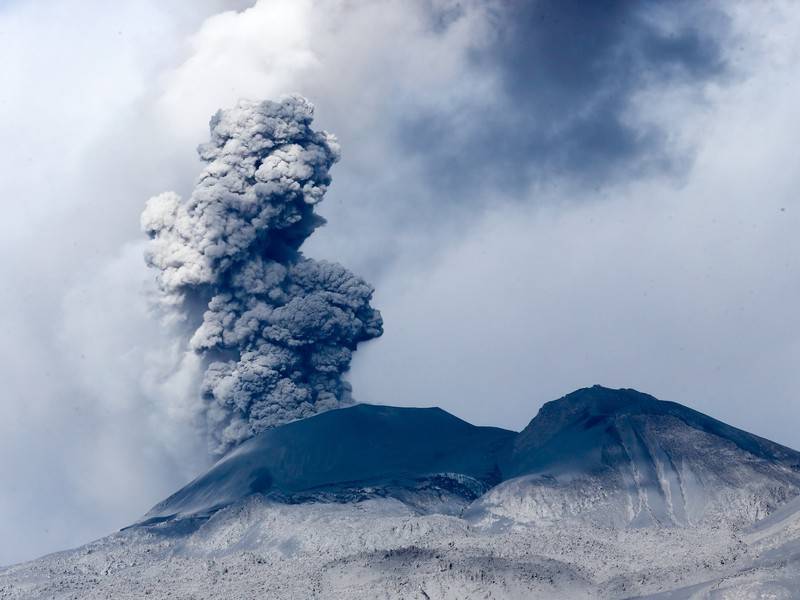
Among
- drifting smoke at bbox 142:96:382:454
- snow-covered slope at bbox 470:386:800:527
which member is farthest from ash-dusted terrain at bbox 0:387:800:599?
drifting smoke at bbox 142:96:382:454

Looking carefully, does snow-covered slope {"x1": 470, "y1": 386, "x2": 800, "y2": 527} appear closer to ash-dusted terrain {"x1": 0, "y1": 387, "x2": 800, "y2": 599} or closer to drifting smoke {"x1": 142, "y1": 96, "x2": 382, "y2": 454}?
ash-dusted terrain {"x1": 0, "y1": 387, "x2": 800, "y2": 599}

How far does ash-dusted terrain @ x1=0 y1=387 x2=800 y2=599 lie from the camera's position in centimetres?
7131

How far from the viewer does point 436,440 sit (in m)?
101

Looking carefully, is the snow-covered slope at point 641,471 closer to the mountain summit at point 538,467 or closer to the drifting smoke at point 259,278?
the mountain summit at point 538,467

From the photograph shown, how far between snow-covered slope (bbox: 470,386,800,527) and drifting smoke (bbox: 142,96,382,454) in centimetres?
1365

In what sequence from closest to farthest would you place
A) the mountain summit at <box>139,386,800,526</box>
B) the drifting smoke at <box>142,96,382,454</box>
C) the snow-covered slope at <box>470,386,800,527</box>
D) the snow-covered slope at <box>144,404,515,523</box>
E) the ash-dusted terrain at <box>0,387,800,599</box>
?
the ash-dusted terrain at <box>0,387,800,599</box> < the snow-covered slope at <box>470,386,800,527</box> < the mountain summit at <box>139,386,800,526</box> < the snow-covered slope at <box>144,404,515,523</box> < the drifting smoke at <box>142,96,382,454</box>

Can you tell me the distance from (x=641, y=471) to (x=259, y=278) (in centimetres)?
2602

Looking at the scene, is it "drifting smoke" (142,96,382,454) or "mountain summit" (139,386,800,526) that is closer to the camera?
"mountain summit" (139,386,800,526)

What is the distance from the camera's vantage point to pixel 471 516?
279ft

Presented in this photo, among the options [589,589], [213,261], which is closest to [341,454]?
[213,261]

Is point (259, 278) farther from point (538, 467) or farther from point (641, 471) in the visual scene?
point (641, 471)

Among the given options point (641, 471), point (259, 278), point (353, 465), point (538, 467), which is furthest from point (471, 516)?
point (259, 278)

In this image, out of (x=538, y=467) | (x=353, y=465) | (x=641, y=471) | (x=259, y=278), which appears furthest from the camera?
(x=259, y=278)

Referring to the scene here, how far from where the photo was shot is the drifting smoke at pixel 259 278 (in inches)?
3841
